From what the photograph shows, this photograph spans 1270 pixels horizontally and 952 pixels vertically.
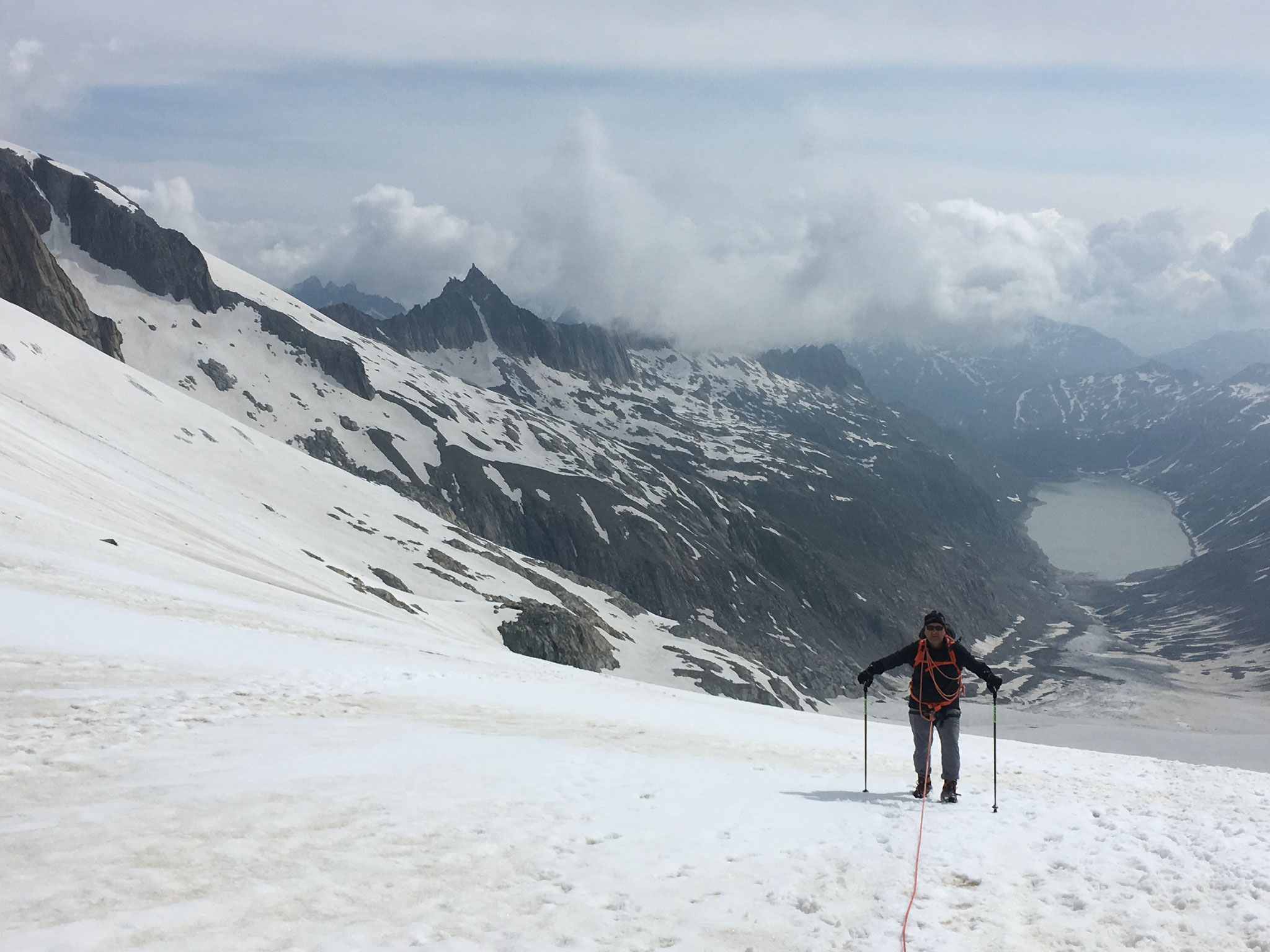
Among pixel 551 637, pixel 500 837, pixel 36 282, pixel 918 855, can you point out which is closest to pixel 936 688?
pixel 918 855

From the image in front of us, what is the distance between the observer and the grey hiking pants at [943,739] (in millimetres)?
12945

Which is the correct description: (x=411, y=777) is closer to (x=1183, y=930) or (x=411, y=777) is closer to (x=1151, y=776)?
(x=1183, y=930)

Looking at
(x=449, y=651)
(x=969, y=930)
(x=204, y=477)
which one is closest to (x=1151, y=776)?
(x=969, y=930)

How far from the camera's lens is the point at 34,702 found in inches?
501

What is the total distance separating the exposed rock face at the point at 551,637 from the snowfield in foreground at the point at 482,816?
39.9 metres

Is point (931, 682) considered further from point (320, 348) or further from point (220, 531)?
point (320, 348)

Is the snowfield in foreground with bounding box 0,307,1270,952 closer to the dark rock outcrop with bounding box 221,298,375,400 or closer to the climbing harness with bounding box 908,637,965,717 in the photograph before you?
the climbing harness with bounding box 908,637,965,717

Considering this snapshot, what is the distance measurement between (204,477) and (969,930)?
7489cm

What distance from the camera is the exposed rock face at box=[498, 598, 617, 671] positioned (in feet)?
211

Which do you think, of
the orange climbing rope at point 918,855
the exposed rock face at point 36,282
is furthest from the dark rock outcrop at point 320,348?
the orange climbing rope at point 918,855

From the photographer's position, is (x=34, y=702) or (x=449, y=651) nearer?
(x=34, y=702)

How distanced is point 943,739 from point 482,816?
770cm

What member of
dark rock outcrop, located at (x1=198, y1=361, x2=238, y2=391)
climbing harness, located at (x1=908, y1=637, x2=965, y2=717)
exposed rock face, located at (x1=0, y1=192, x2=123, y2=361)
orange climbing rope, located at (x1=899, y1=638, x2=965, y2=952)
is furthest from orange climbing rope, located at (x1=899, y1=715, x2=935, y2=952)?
dark rock outcrop, located at (x1=198, y1=361, x2=238, y2=391)

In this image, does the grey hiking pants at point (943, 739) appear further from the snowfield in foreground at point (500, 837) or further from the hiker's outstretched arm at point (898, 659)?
the hiker's outstretched arm at point (898, 659)
